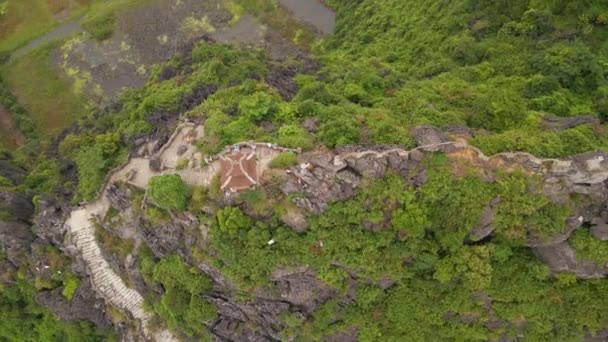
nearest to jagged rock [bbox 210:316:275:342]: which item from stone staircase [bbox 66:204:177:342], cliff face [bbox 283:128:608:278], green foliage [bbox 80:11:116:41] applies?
stone staircase [bbox 66:204:177:342]

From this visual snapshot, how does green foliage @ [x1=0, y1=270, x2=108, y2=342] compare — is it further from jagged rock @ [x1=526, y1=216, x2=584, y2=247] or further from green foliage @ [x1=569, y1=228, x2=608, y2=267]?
green foliage @ [x1=569, y1=228, x2=608, y2=267]

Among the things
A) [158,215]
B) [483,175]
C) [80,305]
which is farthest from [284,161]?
[80,305]

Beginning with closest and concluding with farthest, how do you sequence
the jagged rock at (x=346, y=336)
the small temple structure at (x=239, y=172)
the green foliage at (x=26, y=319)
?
the small temple structure at (x=239, y=172)
the jagged rock at (x=346, y=336)
the green foliage at (x=26, y=319)

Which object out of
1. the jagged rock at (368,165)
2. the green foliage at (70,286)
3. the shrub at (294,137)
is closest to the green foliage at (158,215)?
the shrub at (294,137)

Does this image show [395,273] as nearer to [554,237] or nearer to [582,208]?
[554,237]

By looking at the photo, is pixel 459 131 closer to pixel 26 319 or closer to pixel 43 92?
pixel 26 319

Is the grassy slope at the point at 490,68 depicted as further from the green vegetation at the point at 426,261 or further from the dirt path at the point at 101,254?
the dirt path at the point at 101,254

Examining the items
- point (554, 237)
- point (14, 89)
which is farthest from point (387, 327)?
point (14, 89)
